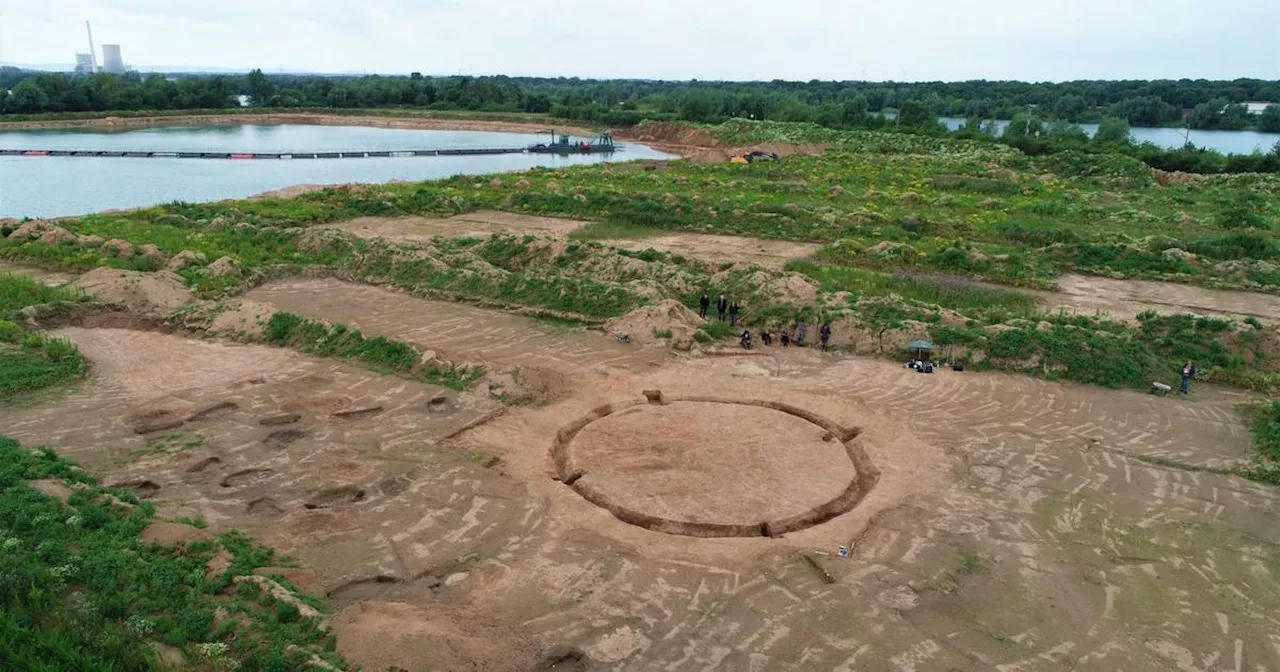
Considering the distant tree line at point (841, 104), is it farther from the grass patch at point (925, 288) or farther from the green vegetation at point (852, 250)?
the grass patch at point (925, 288)

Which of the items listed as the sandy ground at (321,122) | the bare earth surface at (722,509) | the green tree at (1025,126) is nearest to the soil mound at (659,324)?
the bare earth surface at (722,509)

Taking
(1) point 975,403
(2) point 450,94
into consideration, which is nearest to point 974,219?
(1) point 975,403

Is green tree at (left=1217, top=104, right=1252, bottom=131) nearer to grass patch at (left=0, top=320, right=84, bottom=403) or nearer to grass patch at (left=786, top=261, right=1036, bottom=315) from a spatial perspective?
grass patch at (left=786, top=261, right=1036, bottom=315)

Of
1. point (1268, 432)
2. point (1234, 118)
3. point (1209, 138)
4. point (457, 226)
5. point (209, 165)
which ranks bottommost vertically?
point (1268, 432)

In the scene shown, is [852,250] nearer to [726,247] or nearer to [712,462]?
[726,247]

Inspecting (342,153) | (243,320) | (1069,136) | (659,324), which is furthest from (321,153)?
(1069,136)

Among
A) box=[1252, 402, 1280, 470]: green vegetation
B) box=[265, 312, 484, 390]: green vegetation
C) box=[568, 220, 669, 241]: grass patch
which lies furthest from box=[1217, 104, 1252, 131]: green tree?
box=[265, 312, 484, 390]: green vegetation
